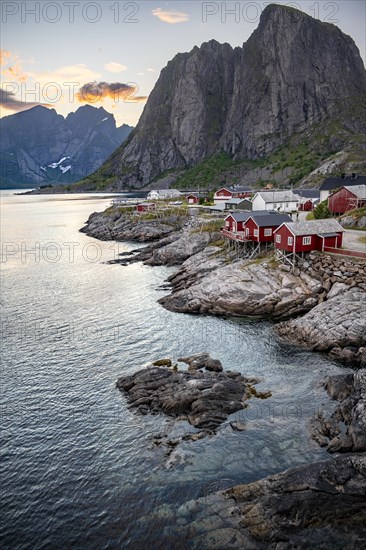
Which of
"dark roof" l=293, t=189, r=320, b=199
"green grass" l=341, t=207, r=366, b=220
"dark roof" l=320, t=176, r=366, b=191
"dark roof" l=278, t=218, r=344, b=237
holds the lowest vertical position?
"dark roof" l=278, t=218, r=344, b=237

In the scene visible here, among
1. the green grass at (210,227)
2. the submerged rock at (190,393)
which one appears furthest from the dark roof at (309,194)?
the submerged rock at (190,393)

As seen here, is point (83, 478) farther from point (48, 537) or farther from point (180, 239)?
point (180, 239)

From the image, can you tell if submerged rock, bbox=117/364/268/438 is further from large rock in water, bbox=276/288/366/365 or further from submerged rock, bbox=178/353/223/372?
large rock in water, bbox=276/288/366/365

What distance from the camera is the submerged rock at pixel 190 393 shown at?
2964cm

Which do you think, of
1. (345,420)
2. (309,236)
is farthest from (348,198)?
(345,420)

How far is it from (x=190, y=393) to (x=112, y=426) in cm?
611

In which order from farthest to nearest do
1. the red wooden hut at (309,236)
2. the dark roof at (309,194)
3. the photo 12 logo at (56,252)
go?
the dark roof at (309,194)
the photo 12 logo at (56,252)
the red wooden hut at (309,236)

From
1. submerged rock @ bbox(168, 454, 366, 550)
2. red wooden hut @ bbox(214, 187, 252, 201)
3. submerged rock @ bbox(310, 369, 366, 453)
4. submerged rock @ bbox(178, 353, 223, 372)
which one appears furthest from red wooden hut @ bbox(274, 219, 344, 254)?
red wooden hut @ bbox(214, 187, 252, 201)

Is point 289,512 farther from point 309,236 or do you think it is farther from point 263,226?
point 263,226

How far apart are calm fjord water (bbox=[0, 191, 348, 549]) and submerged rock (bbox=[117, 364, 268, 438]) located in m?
1.08

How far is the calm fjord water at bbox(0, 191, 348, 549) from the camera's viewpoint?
2156 centimetres

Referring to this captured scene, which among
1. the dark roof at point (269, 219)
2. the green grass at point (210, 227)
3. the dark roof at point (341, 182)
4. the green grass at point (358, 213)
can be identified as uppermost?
the dark roof at point (341, 182)

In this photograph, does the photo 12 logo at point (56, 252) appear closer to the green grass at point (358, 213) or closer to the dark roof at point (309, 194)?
the green grass at point (358, 213)

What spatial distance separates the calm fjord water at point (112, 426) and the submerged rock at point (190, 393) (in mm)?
1081
